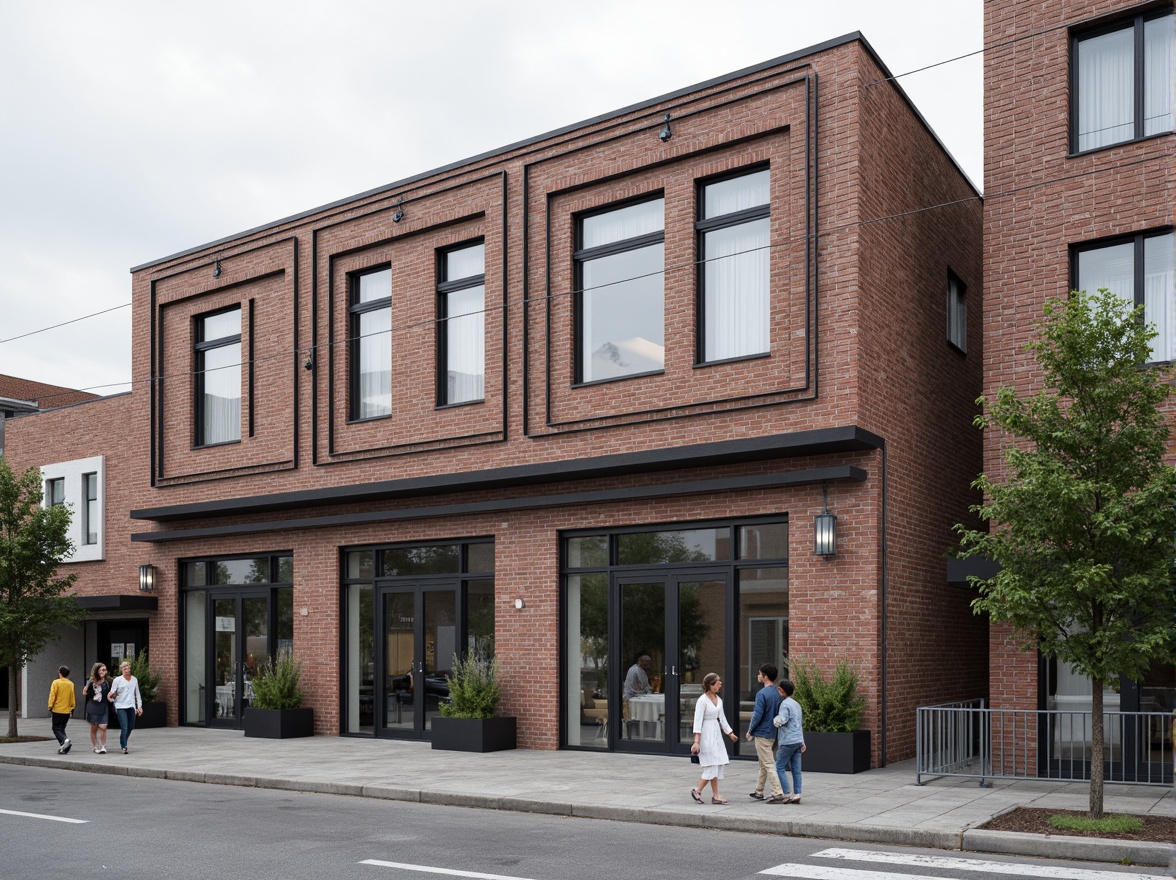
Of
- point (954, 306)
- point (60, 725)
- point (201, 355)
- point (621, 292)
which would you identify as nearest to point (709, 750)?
point (621, 292)

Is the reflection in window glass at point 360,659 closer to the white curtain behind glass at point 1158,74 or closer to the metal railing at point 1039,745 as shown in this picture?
the metal railing at point 1039,745

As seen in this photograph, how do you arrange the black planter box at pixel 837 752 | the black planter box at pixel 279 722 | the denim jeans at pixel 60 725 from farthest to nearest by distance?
the black planter box at pixel 279 722
the denim jeans at pixel 60 725
the black planter box at pixel 837 752

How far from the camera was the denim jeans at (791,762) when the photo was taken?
13.3 m

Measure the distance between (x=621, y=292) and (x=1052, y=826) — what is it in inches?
416

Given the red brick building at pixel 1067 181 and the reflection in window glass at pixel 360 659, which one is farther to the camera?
the reflection in window glass at pixel 360 659

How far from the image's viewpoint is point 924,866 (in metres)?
10.1

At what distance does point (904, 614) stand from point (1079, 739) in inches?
112

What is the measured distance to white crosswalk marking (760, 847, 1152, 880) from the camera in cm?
964

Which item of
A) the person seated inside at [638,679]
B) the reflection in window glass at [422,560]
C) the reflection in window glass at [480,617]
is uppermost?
the reflection in window glass at [422,560]

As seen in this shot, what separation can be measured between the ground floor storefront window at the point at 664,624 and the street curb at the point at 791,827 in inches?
184

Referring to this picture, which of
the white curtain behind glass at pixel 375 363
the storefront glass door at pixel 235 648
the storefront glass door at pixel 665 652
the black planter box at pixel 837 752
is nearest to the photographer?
the black planter box at pixel 837 752

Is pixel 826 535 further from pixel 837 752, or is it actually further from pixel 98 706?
pixel 98 706

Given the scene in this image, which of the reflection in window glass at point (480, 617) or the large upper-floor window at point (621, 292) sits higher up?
the large upper-floor window at point (621, 292)

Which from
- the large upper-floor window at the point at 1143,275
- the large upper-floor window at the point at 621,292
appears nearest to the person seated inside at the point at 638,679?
the large upper-floor window at the point at 621,292
